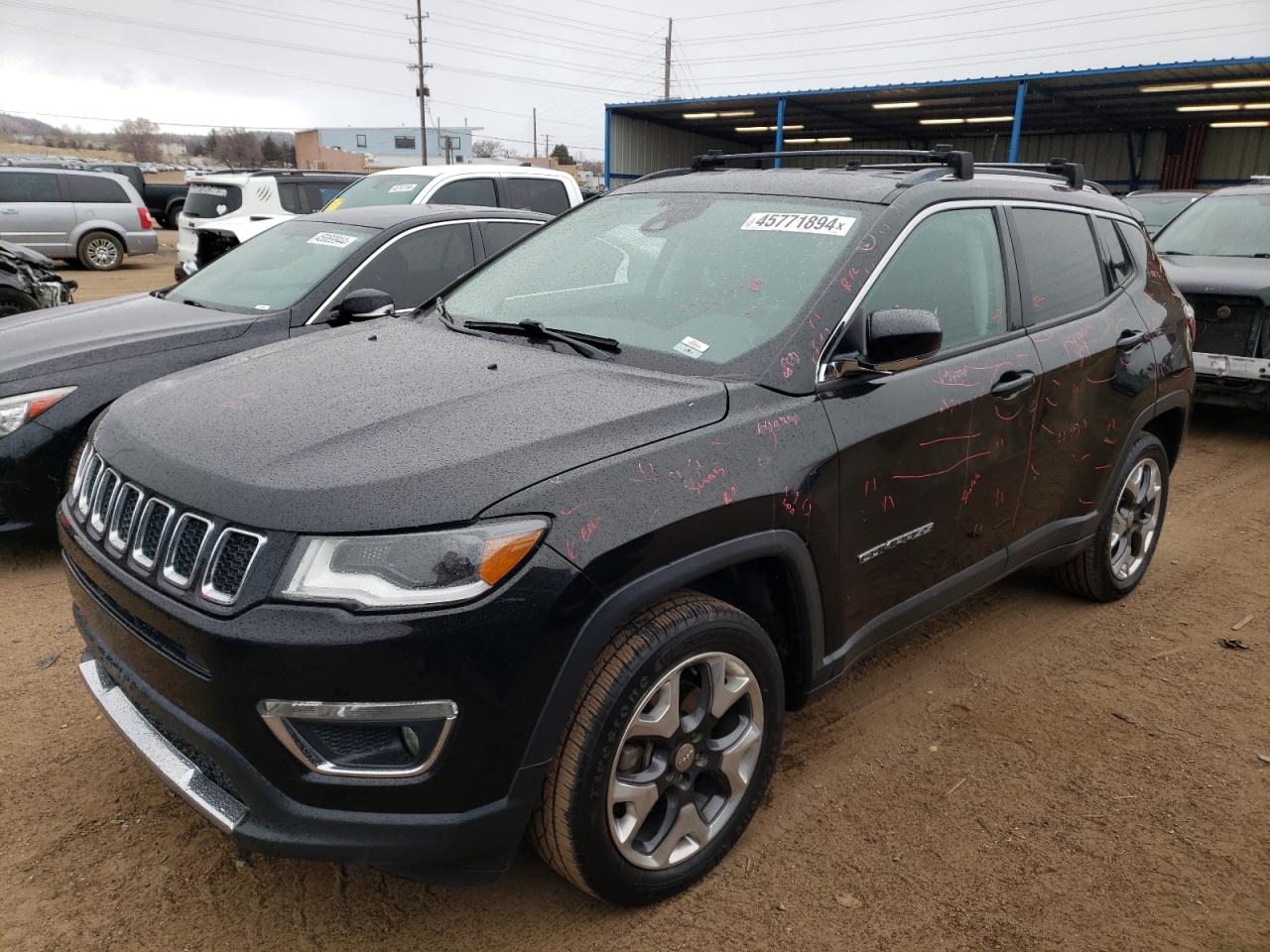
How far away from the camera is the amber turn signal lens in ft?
6.32

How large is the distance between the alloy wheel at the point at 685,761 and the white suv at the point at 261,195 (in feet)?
39.2

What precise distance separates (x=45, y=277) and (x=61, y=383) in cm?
553

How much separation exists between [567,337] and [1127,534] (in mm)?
2951

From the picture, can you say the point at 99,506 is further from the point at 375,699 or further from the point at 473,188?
the point at 473,188

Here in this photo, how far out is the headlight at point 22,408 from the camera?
4078mm

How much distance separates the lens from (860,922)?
7.86 feet

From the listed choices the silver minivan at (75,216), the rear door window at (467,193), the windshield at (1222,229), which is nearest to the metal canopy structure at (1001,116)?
the windshield at (1222,229)

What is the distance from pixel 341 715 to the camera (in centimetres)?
190

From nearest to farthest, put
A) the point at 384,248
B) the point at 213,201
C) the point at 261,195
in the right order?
1. the point at 384,248
2. the point at 261,195
3. the point at 213,201

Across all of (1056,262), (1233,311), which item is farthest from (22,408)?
(1233,311)

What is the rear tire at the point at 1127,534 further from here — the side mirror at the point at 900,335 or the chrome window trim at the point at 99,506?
the chrome window trim at the point at 99,506

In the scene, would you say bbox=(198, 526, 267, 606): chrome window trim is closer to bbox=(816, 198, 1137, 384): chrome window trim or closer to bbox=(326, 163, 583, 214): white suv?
bbox=(816, 198, 1137, 384): chrome window trim

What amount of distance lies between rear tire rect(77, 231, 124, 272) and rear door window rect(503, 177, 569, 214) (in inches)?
444

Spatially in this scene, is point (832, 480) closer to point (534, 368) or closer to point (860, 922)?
→ point (534, 368)
